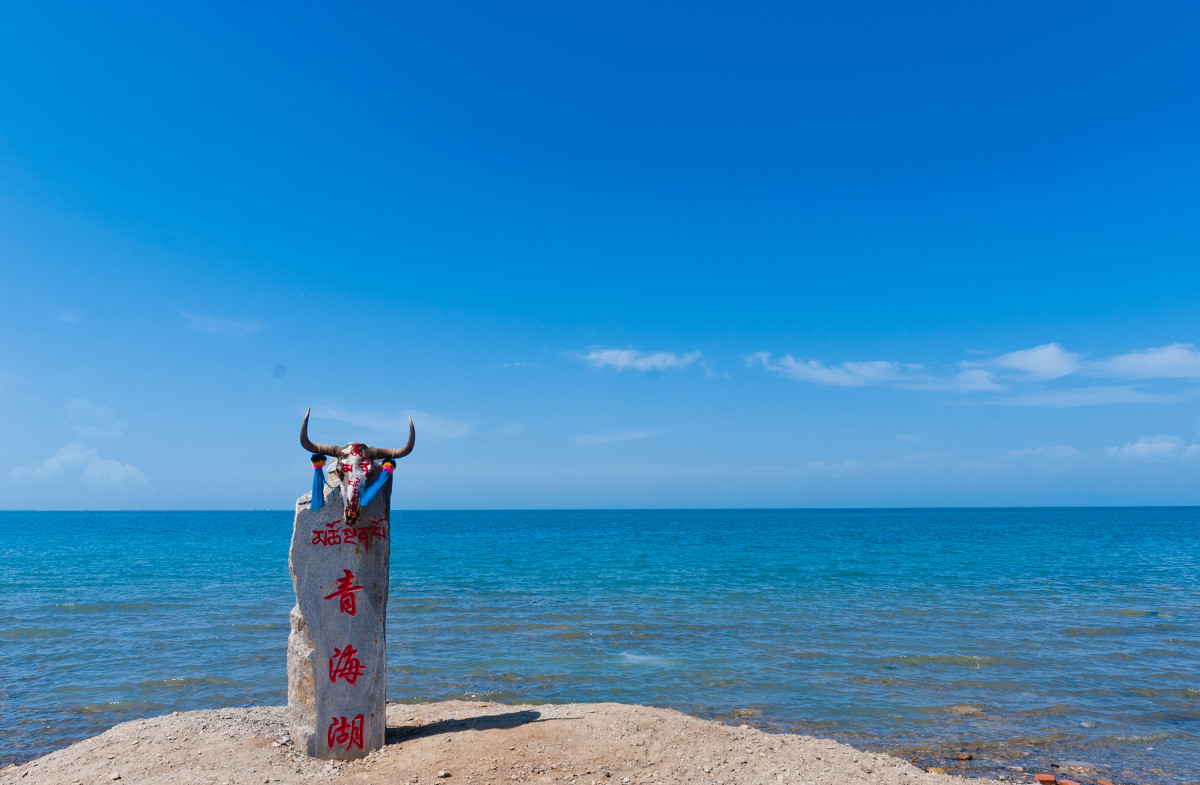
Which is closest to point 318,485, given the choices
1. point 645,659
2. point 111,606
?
point 645,659

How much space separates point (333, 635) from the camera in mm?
8180

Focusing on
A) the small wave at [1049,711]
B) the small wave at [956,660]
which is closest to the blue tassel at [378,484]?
the small wave at [1049,711]

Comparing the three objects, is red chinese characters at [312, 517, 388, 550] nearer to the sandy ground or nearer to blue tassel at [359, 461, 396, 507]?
blue tassel at [359, 461, 396, 507]

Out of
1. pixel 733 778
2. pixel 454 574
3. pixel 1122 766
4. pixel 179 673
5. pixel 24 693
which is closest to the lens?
pixel 733 778

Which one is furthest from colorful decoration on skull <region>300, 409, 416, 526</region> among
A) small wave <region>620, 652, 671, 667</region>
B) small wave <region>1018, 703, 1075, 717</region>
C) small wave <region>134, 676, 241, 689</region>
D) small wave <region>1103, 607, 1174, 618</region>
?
small wave <region>1103, 607, 1174, 618</region>

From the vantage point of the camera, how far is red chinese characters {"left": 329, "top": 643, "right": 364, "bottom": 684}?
8180mm

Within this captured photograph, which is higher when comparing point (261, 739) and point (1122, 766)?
point (261, 739)

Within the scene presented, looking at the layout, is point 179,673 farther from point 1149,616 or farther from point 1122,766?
point 1149,616

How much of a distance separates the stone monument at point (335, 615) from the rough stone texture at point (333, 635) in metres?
0.01

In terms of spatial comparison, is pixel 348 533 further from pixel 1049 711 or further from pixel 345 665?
pixel 1049 711

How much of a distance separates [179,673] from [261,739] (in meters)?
6.34

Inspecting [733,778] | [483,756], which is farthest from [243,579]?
[733,778]

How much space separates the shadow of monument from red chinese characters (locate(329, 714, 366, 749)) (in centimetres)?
45

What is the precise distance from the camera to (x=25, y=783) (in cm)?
765
